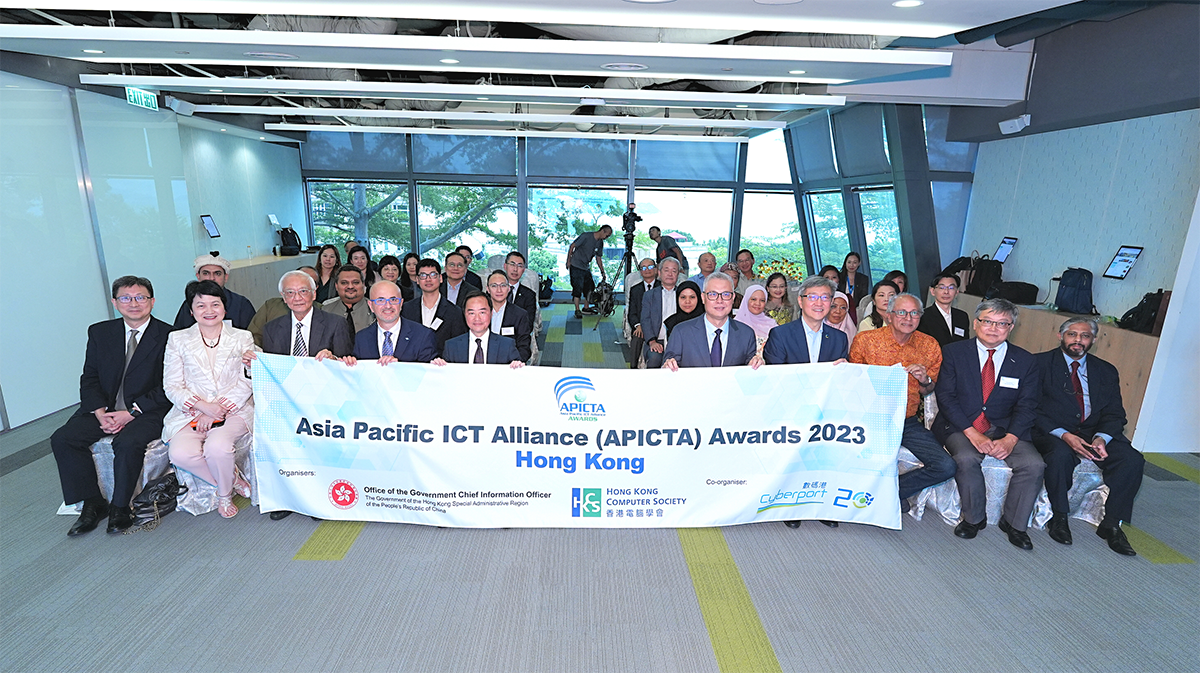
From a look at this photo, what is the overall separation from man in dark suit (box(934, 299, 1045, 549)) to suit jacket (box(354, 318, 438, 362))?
354cm

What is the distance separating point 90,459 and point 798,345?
4567mm

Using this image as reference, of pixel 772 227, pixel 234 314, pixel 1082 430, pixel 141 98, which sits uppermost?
pixel 141 98

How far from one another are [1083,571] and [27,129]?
28.2ft

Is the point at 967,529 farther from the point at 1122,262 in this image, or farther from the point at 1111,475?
the point at 1122,262

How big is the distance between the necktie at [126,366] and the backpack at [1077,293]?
8.26 meters

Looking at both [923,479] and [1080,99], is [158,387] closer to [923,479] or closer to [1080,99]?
[923,479]

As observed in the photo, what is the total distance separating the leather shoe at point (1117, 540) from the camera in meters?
3.72

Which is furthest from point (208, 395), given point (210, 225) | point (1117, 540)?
point (210, 225)

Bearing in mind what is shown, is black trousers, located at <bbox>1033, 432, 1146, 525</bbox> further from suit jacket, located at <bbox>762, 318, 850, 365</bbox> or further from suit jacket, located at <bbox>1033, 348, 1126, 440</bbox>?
suit jacket, located at <bbox>762, 318, 850, 365</bbox>

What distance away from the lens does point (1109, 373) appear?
13.1 feet

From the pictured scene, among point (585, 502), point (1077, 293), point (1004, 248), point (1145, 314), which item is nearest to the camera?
point (585, 502)

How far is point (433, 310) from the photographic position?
16.7 feet

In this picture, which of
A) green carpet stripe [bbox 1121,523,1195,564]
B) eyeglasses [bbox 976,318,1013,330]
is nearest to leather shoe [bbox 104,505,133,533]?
eyeglasses [bbox 976,318,1013,330]

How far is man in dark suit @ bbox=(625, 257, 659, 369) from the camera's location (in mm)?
6496
